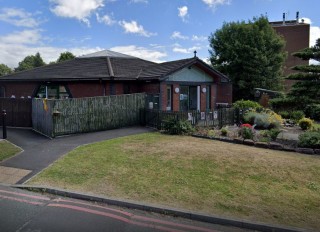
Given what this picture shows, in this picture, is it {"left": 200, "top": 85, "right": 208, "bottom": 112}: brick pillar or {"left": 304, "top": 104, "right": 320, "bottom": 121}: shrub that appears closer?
{"left": 304, "top": 104, "right": 320, "bottom": 121}: shrub

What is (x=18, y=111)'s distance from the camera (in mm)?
16734

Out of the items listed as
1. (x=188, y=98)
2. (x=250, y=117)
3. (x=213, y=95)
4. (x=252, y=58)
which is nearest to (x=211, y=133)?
(x=250, y=117)

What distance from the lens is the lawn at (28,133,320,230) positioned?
20.5ft

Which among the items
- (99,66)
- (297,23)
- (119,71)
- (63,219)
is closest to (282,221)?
(63,219)

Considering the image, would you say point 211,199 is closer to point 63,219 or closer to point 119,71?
point 63,219

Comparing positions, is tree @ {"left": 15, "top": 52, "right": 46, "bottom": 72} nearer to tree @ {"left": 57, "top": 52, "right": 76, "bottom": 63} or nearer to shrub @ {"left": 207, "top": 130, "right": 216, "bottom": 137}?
tree @ {"left": 57, "top": 52, "right": 76, "bottom": 63}

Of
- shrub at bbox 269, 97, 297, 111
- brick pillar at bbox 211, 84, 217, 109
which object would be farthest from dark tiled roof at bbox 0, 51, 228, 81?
shrub at bbox 269, 97, 297, 111

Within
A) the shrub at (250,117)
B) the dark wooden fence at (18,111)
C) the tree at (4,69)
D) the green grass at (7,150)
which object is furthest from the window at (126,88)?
the tree at (4,69)

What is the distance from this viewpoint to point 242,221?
5.55 meters

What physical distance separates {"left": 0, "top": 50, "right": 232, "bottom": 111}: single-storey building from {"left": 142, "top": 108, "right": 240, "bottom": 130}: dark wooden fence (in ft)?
6.34

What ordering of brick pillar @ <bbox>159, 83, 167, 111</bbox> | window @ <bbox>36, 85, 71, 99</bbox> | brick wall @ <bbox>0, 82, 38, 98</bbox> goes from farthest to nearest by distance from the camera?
brick wall @ <bbox>0, 82, 38, 98</bbox> < window @ <bbox>36, 85, 71, 99</bbox> < brick pillar @ <bbox>159, 83, 167, 111</bbox>

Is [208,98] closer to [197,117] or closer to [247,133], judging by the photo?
[197,117]

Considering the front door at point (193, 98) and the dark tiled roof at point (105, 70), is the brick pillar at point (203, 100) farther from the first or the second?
the dark tiled roof at point (105, 70)

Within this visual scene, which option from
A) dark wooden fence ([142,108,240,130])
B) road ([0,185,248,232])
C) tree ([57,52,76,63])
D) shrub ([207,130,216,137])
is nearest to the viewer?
road ([0,185,248,232])
